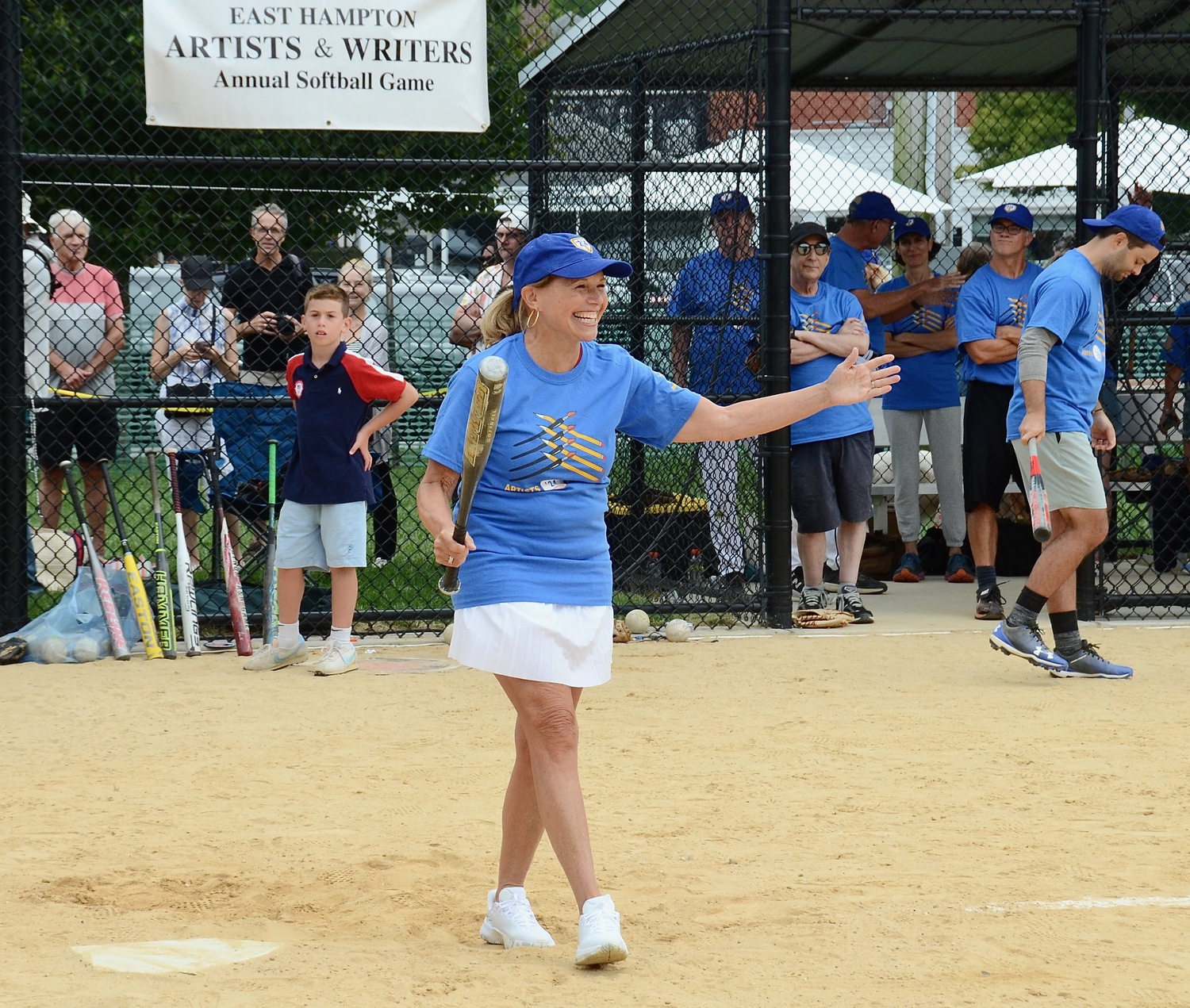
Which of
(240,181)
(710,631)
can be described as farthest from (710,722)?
(240,181)

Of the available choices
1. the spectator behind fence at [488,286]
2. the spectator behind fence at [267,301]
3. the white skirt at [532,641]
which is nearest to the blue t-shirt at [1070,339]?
the spectator behind fence at [488,286]

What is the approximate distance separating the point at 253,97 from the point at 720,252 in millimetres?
2731

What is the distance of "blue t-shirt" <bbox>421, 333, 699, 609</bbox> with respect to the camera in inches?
148

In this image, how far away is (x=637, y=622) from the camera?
8.55 metres

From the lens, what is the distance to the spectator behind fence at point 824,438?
348 inches

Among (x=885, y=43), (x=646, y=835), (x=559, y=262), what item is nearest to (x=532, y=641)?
(x=559, y=262)

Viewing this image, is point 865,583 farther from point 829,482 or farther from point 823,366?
point 823,366

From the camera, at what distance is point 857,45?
10633mm

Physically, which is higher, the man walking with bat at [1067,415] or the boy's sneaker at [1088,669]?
the man walking with bat at [1067,415]

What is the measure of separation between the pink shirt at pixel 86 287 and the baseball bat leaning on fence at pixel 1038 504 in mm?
5163

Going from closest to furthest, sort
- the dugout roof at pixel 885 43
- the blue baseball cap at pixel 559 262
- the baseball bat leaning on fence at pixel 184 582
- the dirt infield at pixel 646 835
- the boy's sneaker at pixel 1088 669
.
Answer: the dirt infield at pixel 646 835 → the blue baseball cap at pixel 559 262 → the boy's sneaker at pixel 1088 669 → the baseball bat leaning on fence at pixel 184 582 → the dugout roof at pixel 885 43

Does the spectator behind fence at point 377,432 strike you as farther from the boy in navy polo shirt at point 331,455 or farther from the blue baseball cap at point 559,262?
the blue baseball cap at point 559,262

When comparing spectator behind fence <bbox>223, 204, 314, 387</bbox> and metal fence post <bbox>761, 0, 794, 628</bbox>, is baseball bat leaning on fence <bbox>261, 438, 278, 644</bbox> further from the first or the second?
metal fence post <bbox>761, 0, 794, 628</bbox>

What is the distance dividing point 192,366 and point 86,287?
2.49 ft
